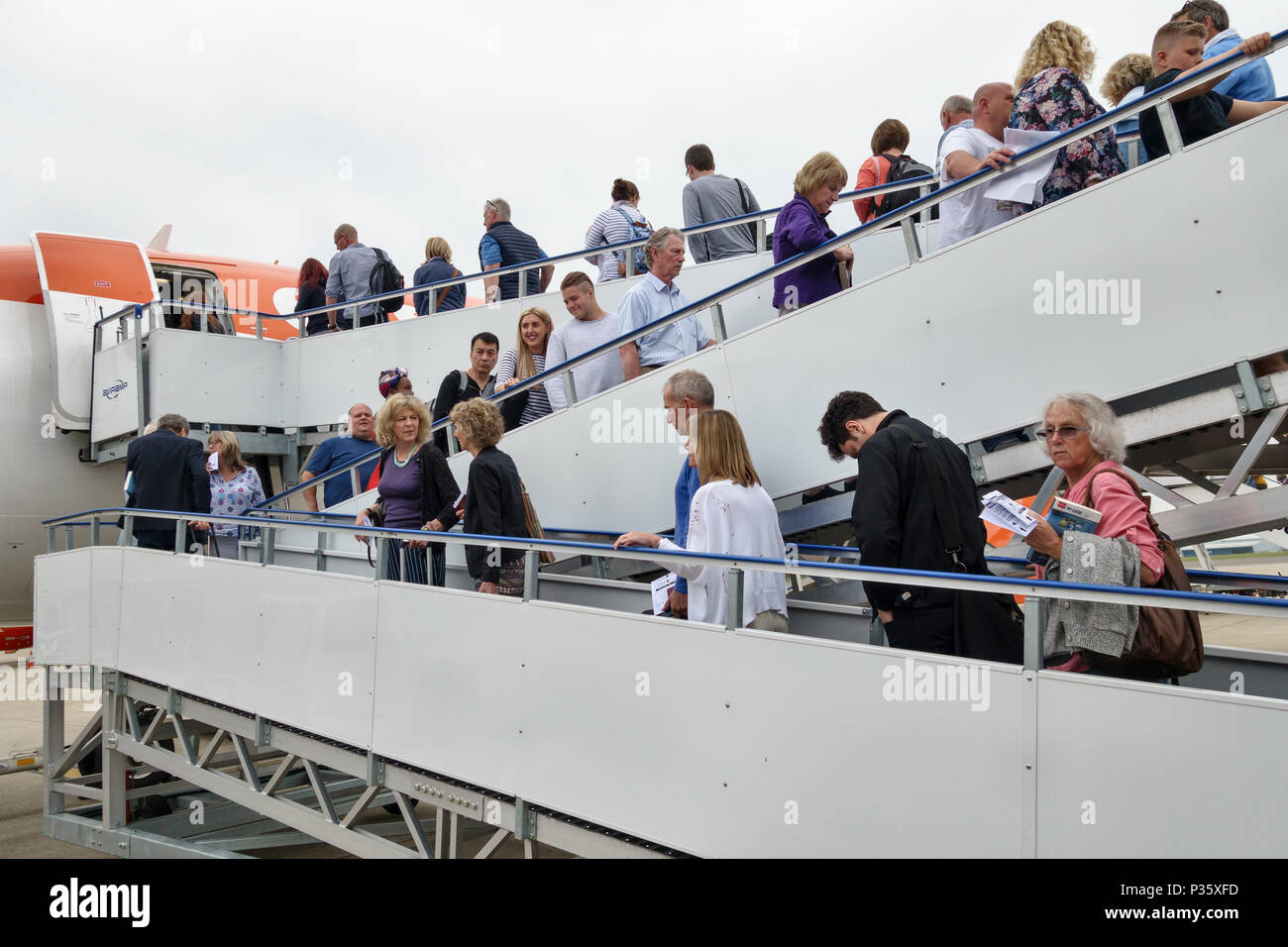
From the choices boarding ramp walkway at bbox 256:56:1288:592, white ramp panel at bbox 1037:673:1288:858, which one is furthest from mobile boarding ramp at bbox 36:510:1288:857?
boarding ramp walkway at bbox 256:56:1288:592

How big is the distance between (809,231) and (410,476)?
263 cm

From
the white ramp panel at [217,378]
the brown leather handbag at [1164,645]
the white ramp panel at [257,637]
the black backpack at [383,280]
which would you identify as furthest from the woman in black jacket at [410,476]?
the white ramp panel at [217,378]

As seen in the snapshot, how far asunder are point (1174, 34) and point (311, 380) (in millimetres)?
9407

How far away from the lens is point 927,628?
11.2ft

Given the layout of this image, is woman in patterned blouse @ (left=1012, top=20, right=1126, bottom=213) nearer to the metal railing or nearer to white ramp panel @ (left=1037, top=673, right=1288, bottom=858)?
the metal railing

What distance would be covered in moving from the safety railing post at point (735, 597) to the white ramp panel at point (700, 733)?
61 mm

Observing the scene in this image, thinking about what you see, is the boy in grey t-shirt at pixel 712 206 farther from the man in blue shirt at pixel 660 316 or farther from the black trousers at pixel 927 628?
the black trousers at pixel 927 628

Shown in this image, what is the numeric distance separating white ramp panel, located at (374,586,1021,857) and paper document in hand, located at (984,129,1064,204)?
2.51m

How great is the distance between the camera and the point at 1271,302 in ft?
13.3

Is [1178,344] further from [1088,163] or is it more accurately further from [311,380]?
[311,380]

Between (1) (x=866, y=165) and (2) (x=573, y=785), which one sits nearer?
(2) (x=573, y=785)

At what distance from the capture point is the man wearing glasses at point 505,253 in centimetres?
1090

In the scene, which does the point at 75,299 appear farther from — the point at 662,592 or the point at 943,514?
the point at 943,514
